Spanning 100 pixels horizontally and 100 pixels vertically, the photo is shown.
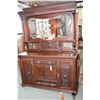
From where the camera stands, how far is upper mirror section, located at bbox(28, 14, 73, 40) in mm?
2144

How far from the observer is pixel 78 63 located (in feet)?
6.70

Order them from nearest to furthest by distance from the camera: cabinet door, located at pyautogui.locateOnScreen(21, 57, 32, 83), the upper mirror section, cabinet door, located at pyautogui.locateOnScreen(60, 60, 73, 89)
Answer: cabinet door, located at pyautogui.locateOnScreen(60, 60, 73, 89) < the upper mirror section < cabinet door, located at pyautogui.locateOnScreen(21, 57, 32, 83)

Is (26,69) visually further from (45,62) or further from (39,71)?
(45,62)

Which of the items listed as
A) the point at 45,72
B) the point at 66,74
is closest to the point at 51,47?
the point at 45,72

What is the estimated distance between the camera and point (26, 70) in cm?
235

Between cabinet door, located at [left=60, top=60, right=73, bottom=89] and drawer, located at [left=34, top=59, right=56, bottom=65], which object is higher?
drawer, located at [left=34, top=59, right=56, bottom=65]

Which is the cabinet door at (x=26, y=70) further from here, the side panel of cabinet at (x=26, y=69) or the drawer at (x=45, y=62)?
the drawer at (x=45, y=62)

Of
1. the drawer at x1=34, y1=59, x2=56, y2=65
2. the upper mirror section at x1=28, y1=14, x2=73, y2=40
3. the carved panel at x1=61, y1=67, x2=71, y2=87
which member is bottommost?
the carved panel at x1=61, y1=67, x2=71, y2=87

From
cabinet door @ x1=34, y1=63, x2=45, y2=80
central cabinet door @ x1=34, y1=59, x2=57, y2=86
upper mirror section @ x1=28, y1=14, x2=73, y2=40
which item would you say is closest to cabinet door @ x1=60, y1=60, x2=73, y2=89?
central cabinet door @ x1=34, y1=59, x2=57, y2=86

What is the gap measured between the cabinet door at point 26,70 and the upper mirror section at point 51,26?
398 mm

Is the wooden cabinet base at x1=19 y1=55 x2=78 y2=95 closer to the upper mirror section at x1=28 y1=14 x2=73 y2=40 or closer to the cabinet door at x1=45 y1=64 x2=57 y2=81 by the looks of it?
the cabinet door at x1=45 y1=64 x2=57 y2=81

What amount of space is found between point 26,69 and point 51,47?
0.51 m

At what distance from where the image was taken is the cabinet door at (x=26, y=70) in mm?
2303
